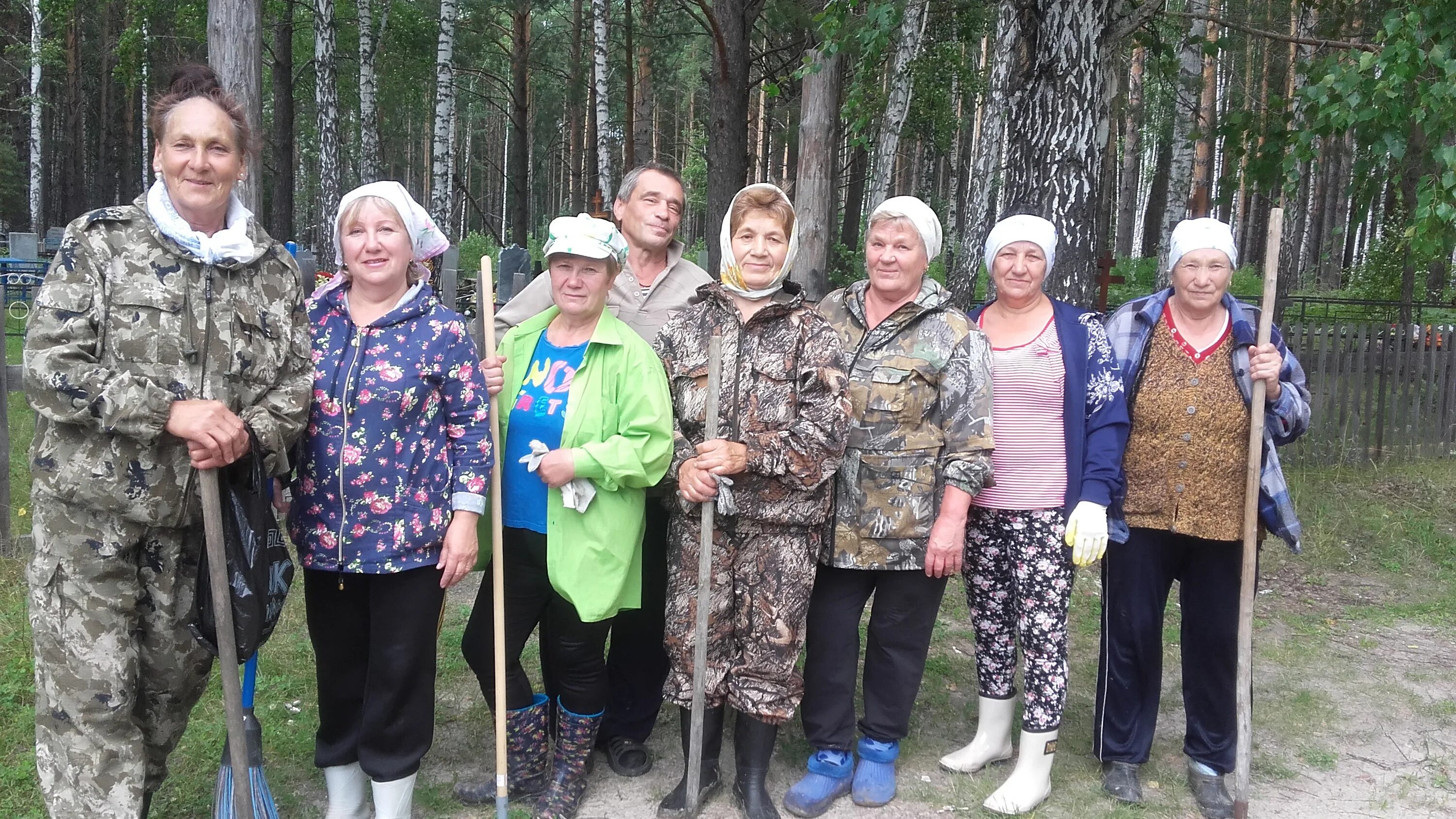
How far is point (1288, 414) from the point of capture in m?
3.33

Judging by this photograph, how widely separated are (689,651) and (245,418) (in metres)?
1.46

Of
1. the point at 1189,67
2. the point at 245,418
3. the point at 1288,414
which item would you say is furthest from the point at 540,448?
the point at 1189,67

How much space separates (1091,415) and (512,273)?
720cm

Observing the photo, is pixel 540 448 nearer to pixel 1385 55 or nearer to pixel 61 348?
pixel 61 348

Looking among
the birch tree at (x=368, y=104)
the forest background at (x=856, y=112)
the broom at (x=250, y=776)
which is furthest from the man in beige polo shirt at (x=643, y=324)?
the birch tree at (x=368, y=104)

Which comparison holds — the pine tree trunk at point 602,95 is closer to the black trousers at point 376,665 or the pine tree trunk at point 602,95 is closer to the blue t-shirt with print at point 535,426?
the blue t-shirt with print at point 535,426

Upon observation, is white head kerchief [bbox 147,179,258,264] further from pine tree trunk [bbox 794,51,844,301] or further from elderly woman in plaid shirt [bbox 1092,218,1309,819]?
pine tree trunk [bbox 794,51,844,301]

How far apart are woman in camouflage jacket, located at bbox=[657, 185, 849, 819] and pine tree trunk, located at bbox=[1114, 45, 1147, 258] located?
17.0 metres

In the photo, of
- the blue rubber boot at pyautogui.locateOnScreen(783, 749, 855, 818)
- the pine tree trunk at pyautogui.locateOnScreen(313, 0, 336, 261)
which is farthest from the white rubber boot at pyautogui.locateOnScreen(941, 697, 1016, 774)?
the pine tree trunk at pyautogui.locateOnScreen(313, 0, 336, 261)

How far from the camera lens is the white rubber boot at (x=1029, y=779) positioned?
11.3 ft

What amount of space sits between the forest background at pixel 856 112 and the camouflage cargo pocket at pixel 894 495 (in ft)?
6.78

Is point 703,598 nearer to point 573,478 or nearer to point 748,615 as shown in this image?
point 748,615

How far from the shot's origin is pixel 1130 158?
2184cm

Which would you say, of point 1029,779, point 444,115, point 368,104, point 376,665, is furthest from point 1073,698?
point 368,104
